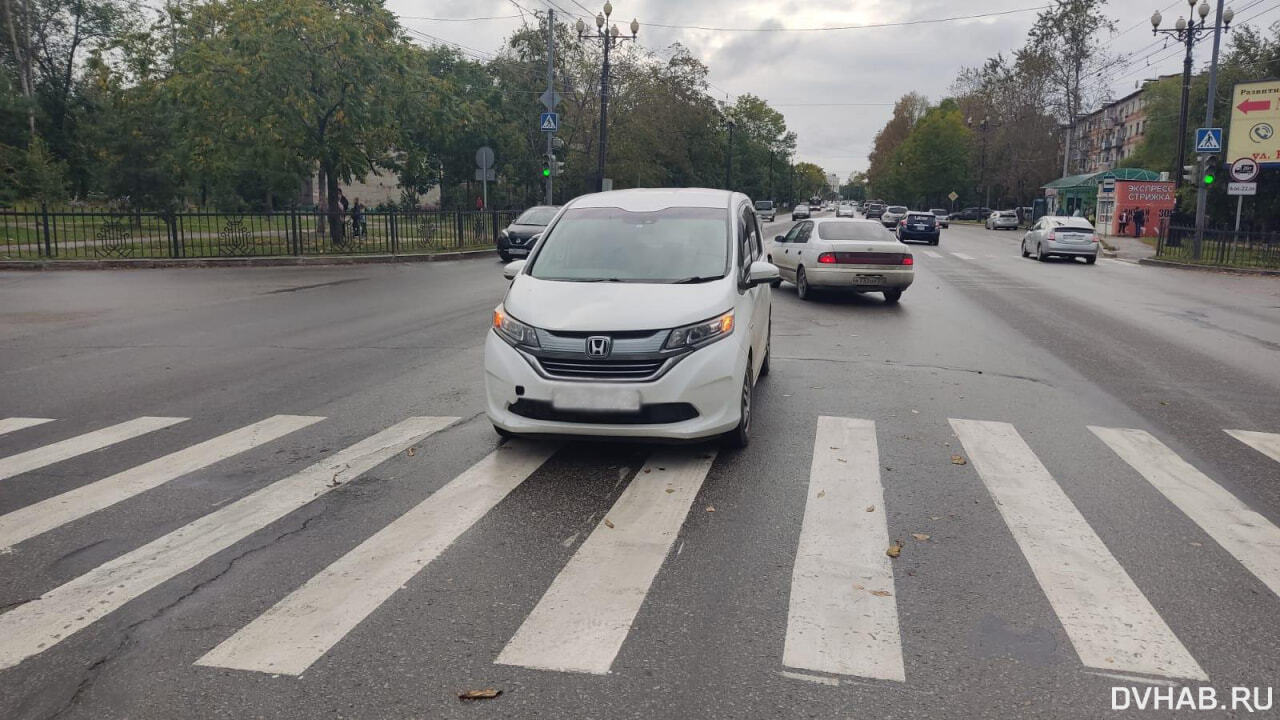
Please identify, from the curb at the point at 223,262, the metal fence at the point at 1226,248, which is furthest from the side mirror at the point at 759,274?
the metal fence at the point at 1226,248

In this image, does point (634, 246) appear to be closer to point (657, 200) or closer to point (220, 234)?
point (657, 200)

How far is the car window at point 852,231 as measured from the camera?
15414mm

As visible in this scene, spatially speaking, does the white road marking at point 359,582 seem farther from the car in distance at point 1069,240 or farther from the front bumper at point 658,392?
the car in distance at point 1069,240

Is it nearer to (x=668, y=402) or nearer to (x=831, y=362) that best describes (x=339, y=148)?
(x=831, y=362)

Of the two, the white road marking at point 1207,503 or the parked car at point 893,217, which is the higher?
the parked car at point 893,217

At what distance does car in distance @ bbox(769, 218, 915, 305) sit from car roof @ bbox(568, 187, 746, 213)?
7.25m

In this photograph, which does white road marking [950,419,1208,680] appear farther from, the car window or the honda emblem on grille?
the car window

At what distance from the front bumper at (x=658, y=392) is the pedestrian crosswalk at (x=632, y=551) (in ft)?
0.95

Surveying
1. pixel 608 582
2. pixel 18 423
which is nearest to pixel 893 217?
pixel 18 423

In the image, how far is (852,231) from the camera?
15703mm

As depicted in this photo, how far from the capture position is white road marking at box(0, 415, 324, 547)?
186 inches

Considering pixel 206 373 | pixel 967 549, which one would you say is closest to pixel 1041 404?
pixel 967 549

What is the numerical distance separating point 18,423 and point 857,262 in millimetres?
11771

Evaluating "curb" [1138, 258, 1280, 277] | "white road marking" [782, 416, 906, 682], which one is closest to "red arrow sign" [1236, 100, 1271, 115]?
"curb" [1138, 258, 1280, 277]
